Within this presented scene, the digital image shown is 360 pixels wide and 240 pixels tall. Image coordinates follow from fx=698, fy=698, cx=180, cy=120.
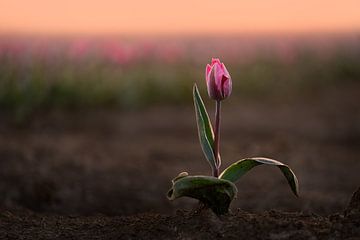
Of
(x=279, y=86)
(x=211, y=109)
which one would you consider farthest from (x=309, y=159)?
(x=279, y=86)

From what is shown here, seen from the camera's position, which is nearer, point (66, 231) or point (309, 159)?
point (66, 231)

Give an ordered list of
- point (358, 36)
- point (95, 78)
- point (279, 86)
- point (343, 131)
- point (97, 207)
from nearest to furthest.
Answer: point (97, 207)
point (343, 131)
point (95, 78)
point (279, 86)
point (358, 36)

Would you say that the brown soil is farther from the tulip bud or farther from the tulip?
the tulip bud

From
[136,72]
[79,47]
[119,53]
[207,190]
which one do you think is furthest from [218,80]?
[136,72]

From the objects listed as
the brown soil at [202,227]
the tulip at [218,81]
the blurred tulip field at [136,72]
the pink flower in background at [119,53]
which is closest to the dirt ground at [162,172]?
the brown soil at [202,227]

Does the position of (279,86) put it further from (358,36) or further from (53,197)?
(53,197)

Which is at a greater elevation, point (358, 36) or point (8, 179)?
point (358, 36)

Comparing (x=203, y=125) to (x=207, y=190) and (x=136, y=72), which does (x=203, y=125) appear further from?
(x=136, y=72)
